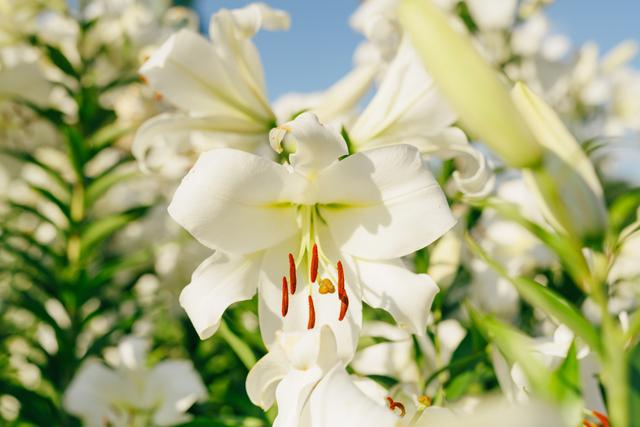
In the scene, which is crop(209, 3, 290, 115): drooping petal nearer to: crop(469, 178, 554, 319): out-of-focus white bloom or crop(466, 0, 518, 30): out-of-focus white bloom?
crop(469, 178, 554, 319): out-of-focus white bloom

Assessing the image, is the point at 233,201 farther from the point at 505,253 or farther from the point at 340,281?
the point at 505,253

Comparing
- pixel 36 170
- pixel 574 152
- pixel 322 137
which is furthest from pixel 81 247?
pixel 574 152

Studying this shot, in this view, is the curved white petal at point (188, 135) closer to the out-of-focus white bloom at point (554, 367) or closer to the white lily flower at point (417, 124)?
the white lily flower at point (417, 124)

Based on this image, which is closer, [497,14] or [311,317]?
[311,317]

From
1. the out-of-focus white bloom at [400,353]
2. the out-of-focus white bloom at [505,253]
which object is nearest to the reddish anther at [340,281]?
the out-of-focus white bloom at [400,353]

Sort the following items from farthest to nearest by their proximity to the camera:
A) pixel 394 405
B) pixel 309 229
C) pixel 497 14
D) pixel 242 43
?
pixel 497 14 < pixel 242 43 < pixel 309 229 < pixel 394 405

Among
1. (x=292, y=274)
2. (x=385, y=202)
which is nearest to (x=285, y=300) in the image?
(x=292, y=274)
